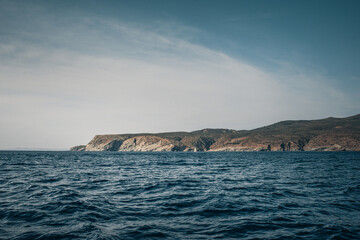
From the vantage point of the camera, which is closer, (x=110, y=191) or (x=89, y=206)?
(x=89, y=206)

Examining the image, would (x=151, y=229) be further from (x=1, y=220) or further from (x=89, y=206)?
(x=1, y=220)

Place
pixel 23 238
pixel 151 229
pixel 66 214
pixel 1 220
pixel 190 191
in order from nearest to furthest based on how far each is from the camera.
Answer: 1. pixel 23 238
2. pixel 151 229
3. pixel 1 220
4. pixel 66 214
5. pixel 190 191

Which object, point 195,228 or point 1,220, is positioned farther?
point 1,220

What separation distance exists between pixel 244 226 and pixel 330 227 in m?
3.72

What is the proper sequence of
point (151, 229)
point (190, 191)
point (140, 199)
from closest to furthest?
point (151, 229) → point (140, 199) → point (190, 191)

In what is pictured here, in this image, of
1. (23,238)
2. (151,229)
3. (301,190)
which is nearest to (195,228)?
(151,229)

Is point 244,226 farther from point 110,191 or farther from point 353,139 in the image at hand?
point 353,139

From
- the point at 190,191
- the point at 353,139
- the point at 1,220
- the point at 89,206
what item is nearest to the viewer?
the point at 1,220

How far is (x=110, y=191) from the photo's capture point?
1670cm

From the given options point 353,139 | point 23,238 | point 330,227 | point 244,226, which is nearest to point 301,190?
point 330,227

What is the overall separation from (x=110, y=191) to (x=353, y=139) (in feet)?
662

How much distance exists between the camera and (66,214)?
35.5 feet

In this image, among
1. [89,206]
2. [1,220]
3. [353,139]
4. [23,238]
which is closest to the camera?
[23,238]

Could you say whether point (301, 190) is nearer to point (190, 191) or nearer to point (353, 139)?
point (190, 191)
